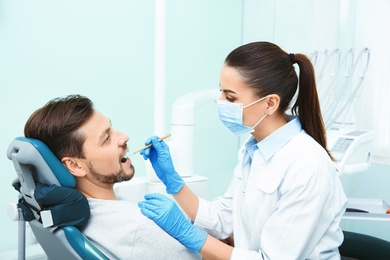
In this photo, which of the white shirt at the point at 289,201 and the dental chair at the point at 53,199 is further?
the white shirt at the point at 289,201

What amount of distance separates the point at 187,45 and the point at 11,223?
1.54m

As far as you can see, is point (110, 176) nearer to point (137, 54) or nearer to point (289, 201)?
point (289, 201)

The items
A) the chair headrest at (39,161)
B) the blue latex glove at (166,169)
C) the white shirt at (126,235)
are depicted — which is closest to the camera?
the chair headrest at (39,161)

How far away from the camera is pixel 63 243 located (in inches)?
43.4

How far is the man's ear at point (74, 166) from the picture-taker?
1.31 meters

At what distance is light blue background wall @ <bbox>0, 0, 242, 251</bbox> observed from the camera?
211 centimetres

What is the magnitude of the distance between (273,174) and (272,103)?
243 millimetres

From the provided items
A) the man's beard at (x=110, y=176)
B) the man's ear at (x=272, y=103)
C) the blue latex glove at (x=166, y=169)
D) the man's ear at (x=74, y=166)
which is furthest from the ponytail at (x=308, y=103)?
the man's ear at (x=74, y=166)

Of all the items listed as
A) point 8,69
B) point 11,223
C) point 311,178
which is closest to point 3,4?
point 8,69

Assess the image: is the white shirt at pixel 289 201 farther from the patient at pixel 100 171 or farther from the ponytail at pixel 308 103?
the patient at pixel 100 171

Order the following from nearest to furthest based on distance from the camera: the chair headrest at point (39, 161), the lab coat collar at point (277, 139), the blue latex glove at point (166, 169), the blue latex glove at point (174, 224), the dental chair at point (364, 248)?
the chair headrest at point (39, 161) → the blue latex glove at point (174, 224) → the lab coat collar at point (277, 139) → the blue latex glove at point (166, 169) → the dental chair at point (364, 248)

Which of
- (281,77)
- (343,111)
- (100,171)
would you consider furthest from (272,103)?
(343,111)

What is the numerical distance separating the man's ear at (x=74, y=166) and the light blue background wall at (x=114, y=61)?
38.4 inches

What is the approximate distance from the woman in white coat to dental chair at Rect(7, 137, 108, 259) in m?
0.25
